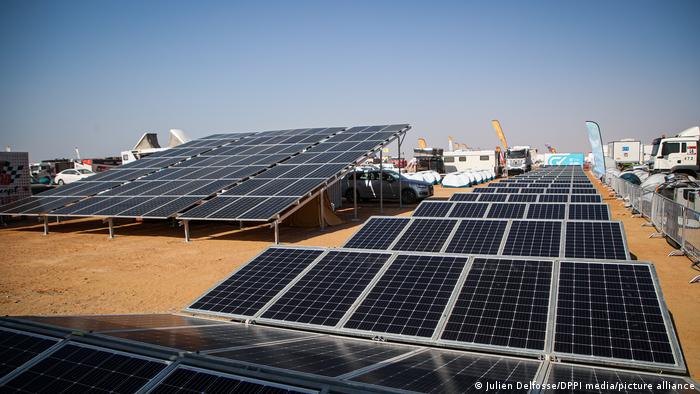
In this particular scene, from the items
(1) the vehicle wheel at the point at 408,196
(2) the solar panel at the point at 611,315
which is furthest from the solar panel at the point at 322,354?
(1) the vehicle wheel at the point at 408,196

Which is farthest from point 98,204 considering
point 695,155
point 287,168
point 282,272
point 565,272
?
point 695,155

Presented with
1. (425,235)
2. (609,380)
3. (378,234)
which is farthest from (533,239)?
(609,380)

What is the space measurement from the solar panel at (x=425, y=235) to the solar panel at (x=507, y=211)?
279 cm

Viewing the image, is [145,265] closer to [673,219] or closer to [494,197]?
[494,197]

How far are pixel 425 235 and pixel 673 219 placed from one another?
9.40 meters

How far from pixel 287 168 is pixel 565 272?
16.4 meters

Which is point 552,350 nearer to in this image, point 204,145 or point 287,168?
point 287,168

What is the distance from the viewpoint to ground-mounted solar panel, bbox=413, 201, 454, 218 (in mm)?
12438

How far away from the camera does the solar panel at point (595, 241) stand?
7316 mm

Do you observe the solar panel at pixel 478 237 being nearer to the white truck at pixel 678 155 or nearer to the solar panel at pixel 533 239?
the solar panel at pixel 533 239

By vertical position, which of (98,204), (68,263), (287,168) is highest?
(287,168)

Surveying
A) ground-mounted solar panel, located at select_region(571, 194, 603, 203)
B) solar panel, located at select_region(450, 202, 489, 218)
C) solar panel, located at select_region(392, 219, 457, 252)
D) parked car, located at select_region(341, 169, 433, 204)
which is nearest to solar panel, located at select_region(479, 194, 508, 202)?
ground-mounted solar panel, located at select_region(571, 194, 603, 203)

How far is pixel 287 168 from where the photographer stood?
2062 centimetres

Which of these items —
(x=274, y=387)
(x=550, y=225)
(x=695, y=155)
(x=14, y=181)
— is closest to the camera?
(x=274, y=387)
